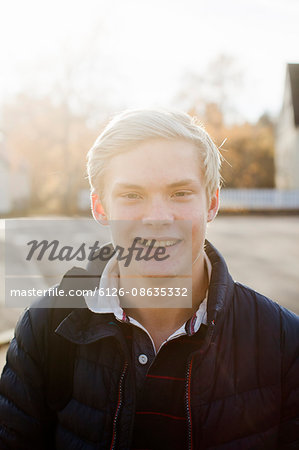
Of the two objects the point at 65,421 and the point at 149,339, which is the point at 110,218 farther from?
the point at 65,421

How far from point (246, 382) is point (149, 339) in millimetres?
440

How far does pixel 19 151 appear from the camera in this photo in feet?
89.5

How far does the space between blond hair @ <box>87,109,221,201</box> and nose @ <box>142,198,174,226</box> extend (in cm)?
25

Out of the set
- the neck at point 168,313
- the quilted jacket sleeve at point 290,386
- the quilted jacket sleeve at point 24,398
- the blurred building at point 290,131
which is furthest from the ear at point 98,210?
the blurred building at point 290,131

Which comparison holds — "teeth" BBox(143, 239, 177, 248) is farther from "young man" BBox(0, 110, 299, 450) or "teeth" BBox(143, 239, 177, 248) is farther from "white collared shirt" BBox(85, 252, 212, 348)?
"white collared shirt" BBox(85, 252, 212, 348)

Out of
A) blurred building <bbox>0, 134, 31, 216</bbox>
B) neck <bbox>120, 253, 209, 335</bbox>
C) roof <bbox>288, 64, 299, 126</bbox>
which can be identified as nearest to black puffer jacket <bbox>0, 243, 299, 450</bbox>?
neck <bbox>120, 253, 209, 335</bbox>

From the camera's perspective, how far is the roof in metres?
31.4

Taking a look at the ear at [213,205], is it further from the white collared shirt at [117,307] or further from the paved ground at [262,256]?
the paved ground at [262,256]

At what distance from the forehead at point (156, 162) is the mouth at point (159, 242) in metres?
0.24

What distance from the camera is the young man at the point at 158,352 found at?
1.90 m

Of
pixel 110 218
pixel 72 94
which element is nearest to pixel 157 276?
pixel 110 218

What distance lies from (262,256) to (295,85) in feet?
83.6

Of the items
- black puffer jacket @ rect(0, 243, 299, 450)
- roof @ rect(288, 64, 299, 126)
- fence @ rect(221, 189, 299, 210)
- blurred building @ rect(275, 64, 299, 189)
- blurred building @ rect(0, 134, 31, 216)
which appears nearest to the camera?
black puffer jacket @ rect(0, 243, 299, 450)

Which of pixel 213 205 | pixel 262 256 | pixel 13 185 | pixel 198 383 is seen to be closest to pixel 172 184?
pixel 213 205
